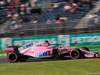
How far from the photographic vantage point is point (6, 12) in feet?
56.5

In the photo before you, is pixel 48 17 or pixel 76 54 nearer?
pixel 76 54

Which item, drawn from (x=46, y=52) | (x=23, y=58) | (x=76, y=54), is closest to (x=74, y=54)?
(x=76, y=54)

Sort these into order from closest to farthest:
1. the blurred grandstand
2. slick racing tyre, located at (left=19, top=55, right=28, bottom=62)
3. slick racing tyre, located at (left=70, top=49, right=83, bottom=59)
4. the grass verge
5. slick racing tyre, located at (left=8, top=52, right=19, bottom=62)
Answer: the grass verge → slick racing tyre, located at (left=70, top=49, right=83, bottom=59) → slick racing tyre, located at (left=8, top=52, right=19, bottom=62) → slick racing tyre, located at (left=19, top=55, right=28, bottom=62) → the blurred grandstand

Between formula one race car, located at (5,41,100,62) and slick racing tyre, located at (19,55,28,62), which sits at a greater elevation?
formula one race car, located at (5,41,100,62)

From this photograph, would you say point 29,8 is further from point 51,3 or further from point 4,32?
point 4,32

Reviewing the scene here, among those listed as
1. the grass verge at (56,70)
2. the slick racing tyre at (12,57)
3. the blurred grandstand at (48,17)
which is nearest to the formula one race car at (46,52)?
the slick racing tyre at (12,57)

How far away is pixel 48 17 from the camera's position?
52.2 feet

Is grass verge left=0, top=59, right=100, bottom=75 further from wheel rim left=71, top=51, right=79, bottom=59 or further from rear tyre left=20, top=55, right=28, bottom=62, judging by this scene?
rear tyre left=20, top=55, right=28, bottom=62

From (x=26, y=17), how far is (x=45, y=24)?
252 cm

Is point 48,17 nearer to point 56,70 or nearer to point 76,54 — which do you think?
point 76,54

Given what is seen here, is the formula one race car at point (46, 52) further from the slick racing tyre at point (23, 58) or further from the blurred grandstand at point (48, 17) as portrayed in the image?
the blurred grandstand at point (48, 17)

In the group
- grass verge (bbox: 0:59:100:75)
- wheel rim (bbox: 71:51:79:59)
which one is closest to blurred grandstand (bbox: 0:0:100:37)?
wheel rim (bbox: 71:51:79:59)

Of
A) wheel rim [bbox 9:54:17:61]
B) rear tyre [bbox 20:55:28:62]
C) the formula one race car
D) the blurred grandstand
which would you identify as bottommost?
rear tyre [bbox 20:55:28:62]

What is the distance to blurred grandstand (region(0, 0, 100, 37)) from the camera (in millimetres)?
14328
